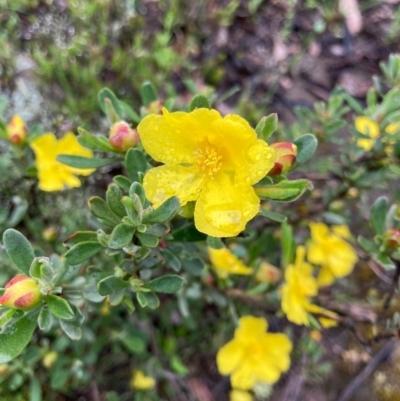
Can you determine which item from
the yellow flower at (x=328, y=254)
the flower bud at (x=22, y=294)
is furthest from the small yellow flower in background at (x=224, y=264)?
the flower bud at (x=22, y=294)

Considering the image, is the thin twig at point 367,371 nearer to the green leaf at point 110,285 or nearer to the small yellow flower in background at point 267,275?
the small yellow flower in background at point 267,275

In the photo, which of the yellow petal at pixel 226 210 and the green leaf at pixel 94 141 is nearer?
the yellow petal at pixel 226 210

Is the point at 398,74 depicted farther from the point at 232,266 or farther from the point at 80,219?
the point at 80,219

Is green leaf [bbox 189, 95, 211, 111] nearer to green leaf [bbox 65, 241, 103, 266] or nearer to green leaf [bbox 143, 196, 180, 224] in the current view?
green leaf [bbox 143, 196, 180, 224]

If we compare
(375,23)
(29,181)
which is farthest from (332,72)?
(29,181)

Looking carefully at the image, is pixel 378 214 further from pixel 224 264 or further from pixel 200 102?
pixel 200 102

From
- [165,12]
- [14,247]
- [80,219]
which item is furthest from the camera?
[165,12]
